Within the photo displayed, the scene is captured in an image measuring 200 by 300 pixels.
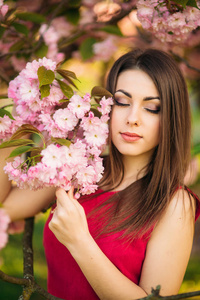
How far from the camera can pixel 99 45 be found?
2.61m

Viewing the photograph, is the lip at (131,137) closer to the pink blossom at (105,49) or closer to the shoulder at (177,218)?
the shoulder at (177,218)

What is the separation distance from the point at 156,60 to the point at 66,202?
69 centimetres

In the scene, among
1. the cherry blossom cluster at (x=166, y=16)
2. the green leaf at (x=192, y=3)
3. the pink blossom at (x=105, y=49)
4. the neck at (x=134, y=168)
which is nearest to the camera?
the green leaf at (x=192, y=3)

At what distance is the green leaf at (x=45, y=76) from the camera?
119 cm

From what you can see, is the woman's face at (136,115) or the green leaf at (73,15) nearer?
the woman's face at (136,115)

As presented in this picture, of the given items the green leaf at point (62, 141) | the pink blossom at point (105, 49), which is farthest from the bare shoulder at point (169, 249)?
the pink blossom at point (105, 49)

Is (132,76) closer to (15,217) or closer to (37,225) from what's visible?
(15,217)

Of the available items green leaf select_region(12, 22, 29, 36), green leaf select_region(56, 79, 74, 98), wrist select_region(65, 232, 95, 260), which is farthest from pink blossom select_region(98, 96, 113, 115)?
green leaf select_region(12, 22, 29, 36)

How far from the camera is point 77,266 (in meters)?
1.53

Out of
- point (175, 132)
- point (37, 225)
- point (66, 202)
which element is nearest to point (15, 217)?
point (66, 202)

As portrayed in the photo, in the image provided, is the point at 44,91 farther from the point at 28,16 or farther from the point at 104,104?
the point at 28,16

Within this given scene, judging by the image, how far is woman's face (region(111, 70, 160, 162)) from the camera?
1.44 meters

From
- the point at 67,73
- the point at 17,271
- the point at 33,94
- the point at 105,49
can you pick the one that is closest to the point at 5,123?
the point at 33,94

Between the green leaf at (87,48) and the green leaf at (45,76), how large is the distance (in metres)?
1.12
